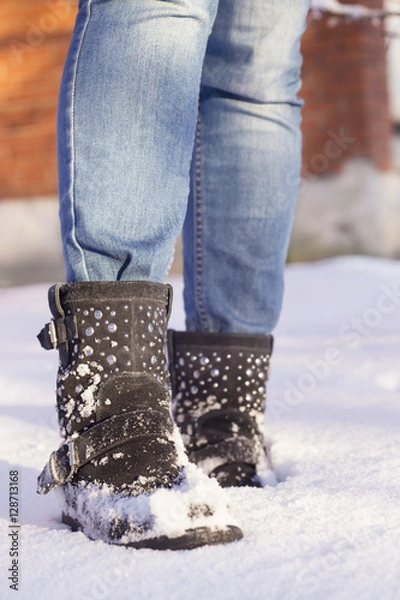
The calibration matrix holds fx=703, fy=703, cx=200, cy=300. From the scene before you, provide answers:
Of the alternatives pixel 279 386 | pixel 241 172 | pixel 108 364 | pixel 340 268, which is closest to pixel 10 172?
pixel 340 268

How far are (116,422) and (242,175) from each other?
0.46 meters

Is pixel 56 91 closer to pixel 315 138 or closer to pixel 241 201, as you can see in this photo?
pixel 315 138

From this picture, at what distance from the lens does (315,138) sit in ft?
13.0

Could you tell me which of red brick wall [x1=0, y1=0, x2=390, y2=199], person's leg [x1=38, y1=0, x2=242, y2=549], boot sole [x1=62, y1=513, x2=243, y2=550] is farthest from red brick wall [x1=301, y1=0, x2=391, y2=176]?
boot sole [x1=62, y1=513, x2=243, y2=550]

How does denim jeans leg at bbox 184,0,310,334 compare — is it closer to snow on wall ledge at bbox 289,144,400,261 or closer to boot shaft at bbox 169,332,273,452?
boot shaft at bbox 169,332,273,452

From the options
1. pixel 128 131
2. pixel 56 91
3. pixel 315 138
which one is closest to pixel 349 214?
pixel 315 138

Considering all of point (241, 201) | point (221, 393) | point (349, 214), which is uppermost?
point (241, 201)

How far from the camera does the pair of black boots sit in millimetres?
627

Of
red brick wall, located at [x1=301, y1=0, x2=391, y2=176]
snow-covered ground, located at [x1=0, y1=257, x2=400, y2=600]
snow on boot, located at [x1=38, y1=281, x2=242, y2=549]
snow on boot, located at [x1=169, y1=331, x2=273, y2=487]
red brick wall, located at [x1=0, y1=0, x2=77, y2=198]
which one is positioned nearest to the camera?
snow-covered ground, located at [x1=0, y1=257, x2=400, y2=600]

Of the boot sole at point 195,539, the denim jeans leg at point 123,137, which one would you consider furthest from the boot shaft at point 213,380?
the boot sole at point 195,539

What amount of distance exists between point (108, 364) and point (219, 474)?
256 mm

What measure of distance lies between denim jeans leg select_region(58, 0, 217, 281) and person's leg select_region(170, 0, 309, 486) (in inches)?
8.7

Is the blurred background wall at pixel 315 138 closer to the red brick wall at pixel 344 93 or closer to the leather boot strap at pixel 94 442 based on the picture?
the red brick wall at pixel 344 93

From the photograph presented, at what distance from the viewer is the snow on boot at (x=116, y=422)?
2.10 ft
